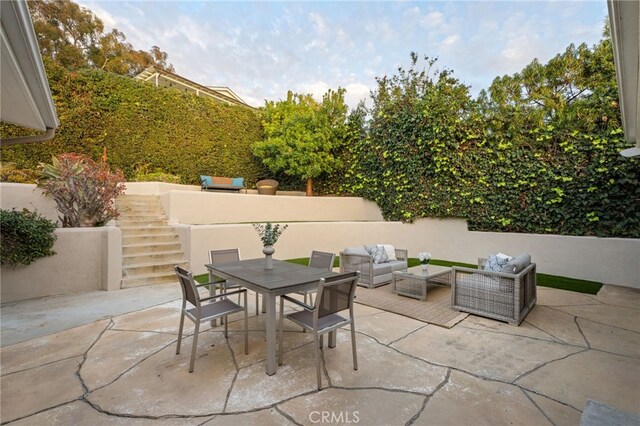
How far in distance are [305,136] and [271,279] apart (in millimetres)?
8397

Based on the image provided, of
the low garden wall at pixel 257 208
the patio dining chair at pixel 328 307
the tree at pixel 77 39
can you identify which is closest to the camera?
the patio dining chair at pixel 328 307

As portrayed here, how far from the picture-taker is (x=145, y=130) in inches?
383

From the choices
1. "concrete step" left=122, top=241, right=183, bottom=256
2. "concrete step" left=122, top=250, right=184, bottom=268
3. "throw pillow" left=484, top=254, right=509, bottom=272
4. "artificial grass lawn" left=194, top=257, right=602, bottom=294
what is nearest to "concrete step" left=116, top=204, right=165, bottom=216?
"concrete step" left=122, top=241, right=183, bottom=256

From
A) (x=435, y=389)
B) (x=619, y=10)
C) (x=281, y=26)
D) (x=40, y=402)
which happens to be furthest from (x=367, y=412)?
(x=281, y=26)

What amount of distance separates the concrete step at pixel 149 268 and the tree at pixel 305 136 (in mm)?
5792

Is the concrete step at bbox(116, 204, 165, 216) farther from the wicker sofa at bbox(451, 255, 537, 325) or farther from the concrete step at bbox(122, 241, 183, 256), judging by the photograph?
the wicker sofa at bbox(451, 255, 537, 325)

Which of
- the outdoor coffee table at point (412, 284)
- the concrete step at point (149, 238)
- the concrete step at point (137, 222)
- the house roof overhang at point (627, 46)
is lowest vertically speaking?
the outdoor coffee table at point (412, 284)

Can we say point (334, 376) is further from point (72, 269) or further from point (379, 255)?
point (72, 269)

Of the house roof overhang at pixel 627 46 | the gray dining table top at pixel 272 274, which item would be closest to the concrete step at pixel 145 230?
the gray dining table top at pixel 272 274

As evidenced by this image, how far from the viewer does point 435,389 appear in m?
2.40

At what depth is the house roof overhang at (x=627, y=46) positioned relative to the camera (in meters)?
1.58

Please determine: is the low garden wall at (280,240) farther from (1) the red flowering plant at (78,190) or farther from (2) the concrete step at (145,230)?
(1) the red flowering plant at (78,190)

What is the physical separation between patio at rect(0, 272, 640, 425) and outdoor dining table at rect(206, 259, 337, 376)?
376mm

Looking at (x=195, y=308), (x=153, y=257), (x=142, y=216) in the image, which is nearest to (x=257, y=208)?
(x=142, y=216)
